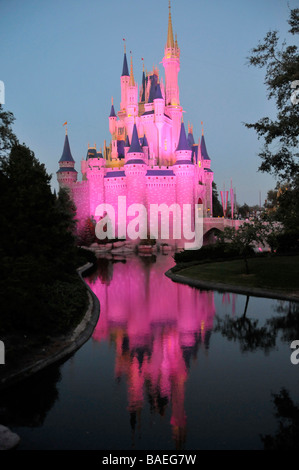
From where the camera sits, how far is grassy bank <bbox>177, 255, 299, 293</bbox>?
1955 cm

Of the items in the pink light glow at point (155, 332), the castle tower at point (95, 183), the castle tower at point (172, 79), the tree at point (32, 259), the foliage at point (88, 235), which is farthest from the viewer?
the castle tower at point (172, 79)

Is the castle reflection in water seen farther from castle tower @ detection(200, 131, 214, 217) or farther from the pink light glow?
castle tower @ detection(200, 131, 214, 217)

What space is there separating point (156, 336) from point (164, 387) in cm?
377

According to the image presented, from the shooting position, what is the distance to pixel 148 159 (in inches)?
2514

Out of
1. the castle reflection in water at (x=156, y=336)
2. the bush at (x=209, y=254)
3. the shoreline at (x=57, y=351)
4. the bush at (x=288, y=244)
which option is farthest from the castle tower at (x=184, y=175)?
the shoreline at (x=57, y=351)

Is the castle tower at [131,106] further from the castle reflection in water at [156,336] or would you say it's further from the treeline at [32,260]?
the treeline at [32,260]

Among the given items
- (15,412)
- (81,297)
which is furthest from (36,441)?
(81,297)

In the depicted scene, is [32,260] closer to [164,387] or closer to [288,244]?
[164,387]

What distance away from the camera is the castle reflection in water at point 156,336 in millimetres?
7897

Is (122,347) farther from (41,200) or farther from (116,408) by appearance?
(41,200)

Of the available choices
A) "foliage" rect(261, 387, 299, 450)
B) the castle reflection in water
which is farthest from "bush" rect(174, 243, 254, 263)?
"foliage" rect(261, 387, 299, 450)

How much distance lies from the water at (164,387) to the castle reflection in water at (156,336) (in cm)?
3

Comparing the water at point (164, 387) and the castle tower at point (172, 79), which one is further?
the castle tower at point (172, 79)
